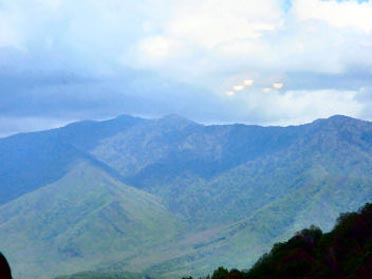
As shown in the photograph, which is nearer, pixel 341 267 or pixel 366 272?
pixel 366 272

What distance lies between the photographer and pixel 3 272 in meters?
79.0

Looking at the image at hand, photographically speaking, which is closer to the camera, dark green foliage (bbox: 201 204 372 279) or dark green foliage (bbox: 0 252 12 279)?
dark green foliage (bbox: 0 252 12 279)

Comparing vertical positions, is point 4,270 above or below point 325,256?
above

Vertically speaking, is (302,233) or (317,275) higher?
(302,233)

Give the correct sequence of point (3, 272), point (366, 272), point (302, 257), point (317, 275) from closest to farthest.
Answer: point (3, 272)
point (366, 272)
point (317, 275)
point (302, 257)

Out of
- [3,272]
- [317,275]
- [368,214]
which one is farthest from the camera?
[368,214]

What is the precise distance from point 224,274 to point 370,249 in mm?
42303

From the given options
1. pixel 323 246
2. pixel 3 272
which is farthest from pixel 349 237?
pixel 3 272

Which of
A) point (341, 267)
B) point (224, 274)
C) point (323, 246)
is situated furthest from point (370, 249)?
point (224, 274)

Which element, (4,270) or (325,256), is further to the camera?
(325,256)

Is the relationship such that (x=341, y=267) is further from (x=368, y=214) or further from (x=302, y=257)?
(x=368, y=214)

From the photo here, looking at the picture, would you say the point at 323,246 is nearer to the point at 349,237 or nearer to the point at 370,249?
the point at 349,237

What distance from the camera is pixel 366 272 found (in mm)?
99688

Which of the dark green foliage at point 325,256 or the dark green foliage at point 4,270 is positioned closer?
the dark green foliage at point 4,270
